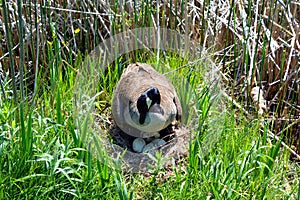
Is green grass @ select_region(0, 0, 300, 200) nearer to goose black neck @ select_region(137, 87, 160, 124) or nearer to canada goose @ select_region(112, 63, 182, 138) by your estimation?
canada goose @ select_region(112, 63, 182, 138)

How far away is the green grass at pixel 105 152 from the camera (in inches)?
86.0

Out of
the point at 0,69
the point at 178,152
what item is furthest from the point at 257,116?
the point at 0,69

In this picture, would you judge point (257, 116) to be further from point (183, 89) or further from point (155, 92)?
point (155, 92)

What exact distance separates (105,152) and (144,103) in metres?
0.28

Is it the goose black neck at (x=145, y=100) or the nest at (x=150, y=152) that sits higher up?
the goose black neck at (x=145, y=100)

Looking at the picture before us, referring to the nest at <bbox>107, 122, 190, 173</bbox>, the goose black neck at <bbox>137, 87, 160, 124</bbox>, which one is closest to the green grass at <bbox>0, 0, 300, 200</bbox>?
the nest at <bbox>107, 122, 190, 173</bbox>

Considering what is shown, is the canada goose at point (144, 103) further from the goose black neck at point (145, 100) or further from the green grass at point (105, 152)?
the green grass at point (105, 152)

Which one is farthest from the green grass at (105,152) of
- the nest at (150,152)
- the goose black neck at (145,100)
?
the goose black neck at (145,100)

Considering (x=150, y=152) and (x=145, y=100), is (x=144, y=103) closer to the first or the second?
(x=145, y=100)

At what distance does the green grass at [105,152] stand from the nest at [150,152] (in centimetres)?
4

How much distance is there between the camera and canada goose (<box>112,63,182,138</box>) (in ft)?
7.89

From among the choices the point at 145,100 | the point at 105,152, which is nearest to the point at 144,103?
the point at 145,100

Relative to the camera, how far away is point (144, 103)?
7.76 feet

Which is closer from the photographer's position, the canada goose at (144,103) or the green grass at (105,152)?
the green grass at (105,152)
